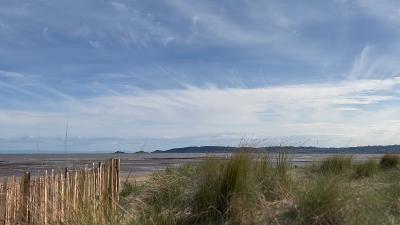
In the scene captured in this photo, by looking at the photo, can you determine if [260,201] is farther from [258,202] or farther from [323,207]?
[323,207]

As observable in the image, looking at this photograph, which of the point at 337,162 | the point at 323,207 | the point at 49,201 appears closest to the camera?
the point at 323,207

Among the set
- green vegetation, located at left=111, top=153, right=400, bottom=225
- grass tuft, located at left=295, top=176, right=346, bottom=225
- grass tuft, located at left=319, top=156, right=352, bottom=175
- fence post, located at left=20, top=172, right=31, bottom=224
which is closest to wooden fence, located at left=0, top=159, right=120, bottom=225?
fence post, located at left=20, top=172, right=31, bottom=224

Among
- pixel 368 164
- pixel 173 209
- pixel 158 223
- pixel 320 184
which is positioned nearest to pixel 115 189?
pixel 173 209

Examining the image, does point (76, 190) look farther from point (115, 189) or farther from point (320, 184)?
point (320, 184)

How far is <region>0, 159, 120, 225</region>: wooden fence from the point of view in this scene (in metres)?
6.54

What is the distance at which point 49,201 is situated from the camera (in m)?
7.00

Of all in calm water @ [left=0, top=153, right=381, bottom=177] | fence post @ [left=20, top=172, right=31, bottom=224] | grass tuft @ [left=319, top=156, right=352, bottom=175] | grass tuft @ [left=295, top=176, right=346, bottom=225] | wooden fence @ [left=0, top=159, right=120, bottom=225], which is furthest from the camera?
calm water @ [left=0, top=153, right=381, bottom=177]

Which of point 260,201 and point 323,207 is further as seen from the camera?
point 260,201

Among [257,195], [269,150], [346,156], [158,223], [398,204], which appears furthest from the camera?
[346,156]

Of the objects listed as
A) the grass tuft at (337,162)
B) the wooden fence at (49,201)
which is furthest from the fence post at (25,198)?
the grass tuft at (337,162)

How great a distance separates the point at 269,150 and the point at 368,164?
26.3 feet

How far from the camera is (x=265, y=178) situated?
7.74 meters

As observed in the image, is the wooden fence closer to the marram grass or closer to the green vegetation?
the marram grass

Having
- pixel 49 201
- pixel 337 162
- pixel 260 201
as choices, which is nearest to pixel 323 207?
pixel 260 201
